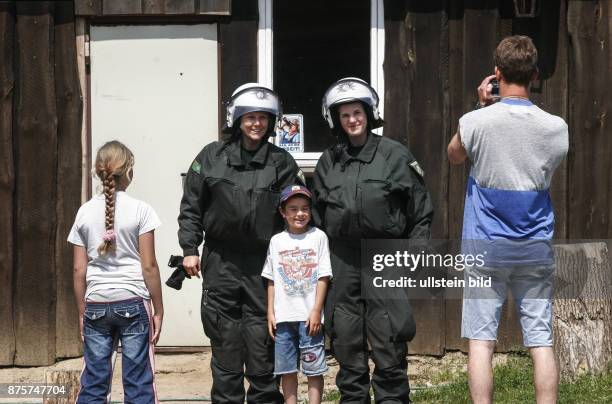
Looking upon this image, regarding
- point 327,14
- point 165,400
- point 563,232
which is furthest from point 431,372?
point 327,14

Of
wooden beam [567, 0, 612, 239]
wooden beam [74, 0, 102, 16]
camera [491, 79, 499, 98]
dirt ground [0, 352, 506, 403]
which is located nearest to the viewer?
camera [491, 79, 499, 98]

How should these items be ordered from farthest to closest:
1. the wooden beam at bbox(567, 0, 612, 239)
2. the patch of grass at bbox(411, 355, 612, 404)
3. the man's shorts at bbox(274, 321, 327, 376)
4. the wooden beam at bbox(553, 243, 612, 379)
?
the wooden beam at bbox(567, 0, 612, 239) → the wooden beam at bbox(553, 243, 612, 379) → the patch of grass at bbox(411, 355, 612, 404) → the man's shorts at bbox(274, 321, 327, 376)

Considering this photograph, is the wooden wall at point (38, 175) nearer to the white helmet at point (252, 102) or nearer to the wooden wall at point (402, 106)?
the wooden wall at point (402, 106)

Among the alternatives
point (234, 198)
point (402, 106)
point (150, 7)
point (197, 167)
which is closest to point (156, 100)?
point (150, 7)

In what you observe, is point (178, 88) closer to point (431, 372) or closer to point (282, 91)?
point (282, 91)

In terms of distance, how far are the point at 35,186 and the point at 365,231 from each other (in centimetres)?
324

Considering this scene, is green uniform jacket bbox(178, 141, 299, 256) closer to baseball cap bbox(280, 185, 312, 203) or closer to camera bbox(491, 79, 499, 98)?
baseball cap bbox(280, 185, 312, 203)

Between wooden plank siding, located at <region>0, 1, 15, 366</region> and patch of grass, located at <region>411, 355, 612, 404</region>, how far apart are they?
314cm

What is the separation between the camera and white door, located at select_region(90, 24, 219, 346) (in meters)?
8.84

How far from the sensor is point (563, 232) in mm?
8695

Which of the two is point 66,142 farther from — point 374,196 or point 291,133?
point 374,196

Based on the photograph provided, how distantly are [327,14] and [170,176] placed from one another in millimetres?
1676

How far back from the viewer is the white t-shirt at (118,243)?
6.18 metres

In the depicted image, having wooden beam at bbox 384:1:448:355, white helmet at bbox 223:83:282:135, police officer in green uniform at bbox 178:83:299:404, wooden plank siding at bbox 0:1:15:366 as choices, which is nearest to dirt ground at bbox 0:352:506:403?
wooden plank siding at bbox 0:1:15:366
